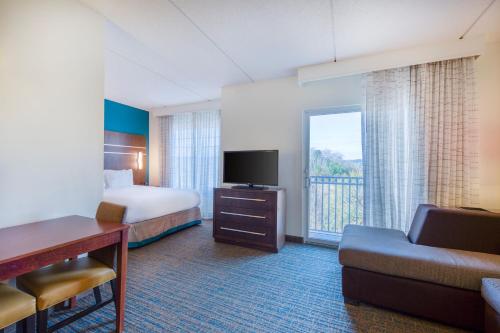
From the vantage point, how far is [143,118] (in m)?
5.54

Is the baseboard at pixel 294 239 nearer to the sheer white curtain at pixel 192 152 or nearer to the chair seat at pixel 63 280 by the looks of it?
the sheer white curtain at pixel 192 152

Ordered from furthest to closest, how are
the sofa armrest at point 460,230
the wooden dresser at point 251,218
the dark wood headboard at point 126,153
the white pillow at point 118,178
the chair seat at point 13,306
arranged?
the dark wood headboard at point 126,153 → the white pillow at point 118,178 → the wooden dresser at point 251,218 → the sofa armrest at point 460,230 → the chair seat at point 13,306

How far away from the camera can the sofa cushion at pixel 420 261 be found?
161cm

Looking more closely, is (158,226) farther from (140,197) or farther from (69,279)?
(69,279)

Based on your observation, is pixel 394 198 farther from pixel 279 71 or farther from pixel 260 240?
pixel 279 71

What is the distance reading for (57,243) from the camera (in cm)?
126

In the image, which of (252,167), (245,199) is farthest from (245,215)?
(252,167)

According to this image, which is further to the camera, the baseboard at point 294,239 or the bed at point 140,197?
the baseboard at point 294,239

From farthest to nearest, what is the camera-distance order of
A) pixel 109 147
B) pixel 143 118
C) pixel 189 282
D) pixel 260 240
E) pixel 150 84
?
pixel 143 118, pixel 109 147, pixel 150 84, pixel 260 240, pixel 189 282

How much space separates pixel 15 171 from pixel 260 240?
2.62 m

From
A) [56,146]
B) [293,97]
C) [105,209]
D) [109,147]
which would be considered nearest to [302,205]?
[293,97]

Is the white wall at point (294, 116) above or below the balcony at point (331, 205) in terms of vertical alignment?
above

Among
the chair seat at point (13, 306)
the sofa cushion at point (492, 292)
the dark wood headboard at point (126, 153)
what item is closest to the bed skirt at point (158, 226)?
the chair seat at point (13, 306)

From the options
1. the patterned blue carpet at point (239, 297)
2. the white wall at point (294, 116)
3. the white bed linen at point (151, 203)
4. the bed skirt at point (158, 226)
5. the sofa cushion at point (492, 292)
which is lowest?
the patterned blue carpet at point (239, 297)
